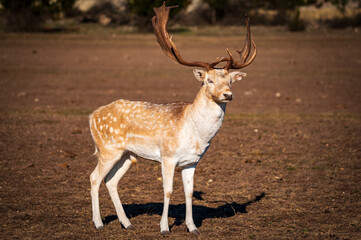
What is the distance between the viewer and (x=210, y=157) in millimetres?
11203

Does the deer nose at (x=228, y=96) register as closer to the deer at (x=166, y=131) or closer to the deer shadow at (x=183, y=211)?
the deer at (x=166, y=131)

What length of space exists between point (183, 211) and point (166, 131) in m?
1.73

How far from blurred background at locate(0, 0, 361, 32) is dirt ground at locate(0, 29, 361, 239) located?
15.1m

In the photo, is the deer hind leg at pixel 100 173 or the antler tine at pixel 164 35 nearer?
the deer hind leg at pixel 100 173

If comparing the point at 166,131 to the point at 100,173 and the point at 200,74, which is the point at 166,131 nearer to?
the point at 200,74

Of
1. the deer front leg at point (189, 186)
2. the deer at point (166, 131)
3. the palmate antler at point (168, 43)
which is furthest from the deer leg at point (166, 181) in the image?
the palmate antler at point (168, 43)

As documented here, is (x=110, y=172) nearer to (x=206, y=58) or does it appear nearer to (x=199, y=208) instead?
(x=199, y=208)

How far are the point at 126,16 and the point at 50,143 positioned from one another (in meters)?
36.0

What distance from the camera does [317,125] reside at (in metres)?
14.2

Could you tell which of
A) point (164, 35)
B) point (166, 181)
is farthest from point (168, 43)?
point (166, 181)

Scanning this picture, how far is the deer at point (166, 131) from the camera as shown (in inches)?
265

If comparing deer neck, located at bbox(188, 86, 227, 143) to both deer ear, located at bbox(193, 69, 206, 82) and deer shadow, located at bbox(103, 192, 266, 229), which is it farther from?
deer shadow, located at bbox(103, 192, 266, 229)

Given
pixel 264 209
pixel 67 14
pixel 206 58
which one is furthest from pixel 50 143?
pixel 67 14

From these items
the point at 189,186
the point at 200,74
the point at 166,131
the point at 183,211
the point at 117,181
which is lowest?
the point at 183,211
